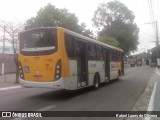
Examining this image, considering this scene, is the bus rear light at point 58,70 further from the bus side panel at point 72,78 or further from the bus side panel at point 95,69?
the bus side panel at point 95,69

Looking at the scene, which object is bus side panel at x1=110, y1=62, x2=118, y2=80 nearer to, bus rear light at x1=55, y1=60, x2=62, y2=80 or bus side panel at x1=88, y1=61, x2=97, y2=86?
bus side panel at x1=88, y1=61, x2=97, y2=86

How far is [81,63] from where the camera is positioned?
15750mm

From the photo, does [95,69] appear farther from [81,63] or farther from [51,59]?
[51,59]

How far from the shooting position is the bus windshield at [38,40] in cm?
1349

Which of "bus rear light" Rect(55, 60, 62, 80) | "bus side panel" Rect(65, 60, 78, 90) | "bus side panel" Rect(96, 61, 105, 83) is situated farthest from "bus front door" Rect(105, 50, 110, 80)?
"bus rear light" Rect(55, 60, 62, 80)

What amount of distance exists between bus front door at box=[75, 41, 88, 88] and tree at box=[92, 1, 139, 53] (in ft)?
186

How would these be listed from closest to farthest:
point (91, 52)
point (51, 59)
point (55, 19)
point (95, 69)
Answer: point (51, 59) < point (91, 52) < point (95, 69) < point (55, 19)

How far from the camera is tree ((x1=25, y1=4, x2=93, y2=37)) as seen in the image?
42.7 meters

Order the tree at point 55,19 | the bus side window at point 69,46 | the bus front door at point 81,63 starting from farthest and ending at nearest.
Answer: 1. the tree at point 55,19
2. the bus front door at point 81,63
3. the bus side window at point 69,46

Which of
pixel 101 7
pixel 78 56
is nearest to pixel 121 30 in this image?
pixel 101 7

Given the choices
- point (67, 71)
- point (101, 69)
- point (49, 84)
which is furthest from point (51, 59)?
point (101, 69)

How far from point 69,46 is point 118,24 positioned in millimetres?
62153

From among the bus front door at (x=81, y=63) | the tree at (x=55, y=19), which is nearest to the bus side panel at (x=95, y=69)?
the bus front door at (x=81, y=63)

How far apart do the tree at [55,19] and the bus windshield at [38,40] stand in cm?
2800
